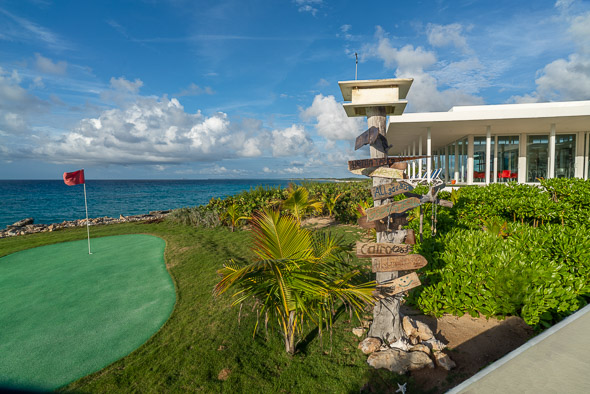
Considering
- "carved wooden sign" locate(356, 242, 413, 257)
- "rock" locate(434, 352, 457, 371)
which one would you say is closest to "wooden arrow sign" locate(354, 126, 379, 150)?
"carved wooden sign" locate(356, 242, 413, 257)

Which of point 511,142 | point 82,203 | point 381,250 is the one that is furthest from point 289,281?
point 82,203

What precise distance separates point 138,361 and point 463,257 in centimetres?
429

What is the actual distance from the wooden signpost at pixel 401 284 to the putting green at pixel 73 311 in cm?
339

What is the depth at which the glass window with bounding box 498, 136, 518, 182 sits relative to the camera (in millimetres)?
17781

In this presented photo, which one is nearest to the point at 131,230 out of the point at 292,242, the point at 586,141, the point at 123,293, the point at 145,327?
the point at 123,293

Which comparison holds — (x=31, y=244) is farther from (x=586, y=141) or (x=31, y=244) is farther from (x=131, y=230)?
(x=586, y=141)

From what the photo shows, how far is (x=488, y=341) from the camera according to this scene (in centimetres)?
326

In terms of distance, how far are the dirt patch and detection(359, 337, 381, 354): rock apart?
1.53ft

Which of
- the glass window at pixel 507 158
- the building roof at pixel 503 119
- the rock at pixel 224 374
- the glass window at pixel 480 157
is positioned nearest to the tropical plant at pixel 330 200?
the building roof at pixel 503 119

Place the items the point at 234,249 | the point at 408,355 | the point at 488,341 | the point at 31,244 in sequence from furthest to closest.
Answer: the point at 31,244 < the point at 234,249 < the point at 488,341 < the point at 408,355

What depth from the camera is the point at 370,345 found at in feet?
10.6

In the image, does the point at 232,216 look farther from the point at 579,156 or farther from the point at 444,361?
the point at 579,156

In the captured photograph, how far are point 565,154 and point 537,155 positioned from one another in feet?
7.24

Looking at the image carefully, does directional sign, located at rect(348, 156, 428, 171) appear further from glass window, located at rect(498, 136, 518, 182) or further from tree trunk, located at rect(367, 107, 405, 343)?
glass window, located at rect(498, 136, 518, 182)
